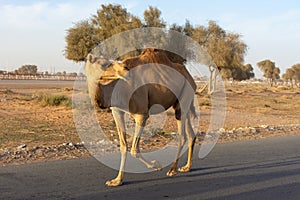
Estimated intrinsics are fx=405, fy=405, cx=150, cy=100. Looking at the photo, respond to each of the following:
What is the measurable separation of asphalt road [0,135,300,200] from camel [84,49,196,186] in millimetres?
385

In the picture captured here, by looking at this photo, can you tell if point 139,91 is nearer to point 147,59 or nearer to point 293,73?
point 147,59

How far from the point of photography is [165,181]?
691cm

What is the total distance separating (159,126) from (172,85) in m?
6.54

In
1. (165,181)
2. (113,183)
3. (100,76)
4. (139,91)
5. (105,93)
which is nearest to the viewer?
(100,76)

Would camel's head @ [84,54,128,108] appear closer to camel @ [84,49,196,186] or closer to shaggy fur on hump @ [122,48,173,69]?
camel @ [84,49,196,186]

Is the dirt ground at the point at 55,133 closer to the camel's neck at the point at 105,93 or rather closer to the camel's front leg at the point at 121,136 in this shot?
the camel's front leg at the point at 121,136

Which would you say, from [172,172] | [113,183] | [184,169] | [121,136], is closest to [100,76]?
[121,136]

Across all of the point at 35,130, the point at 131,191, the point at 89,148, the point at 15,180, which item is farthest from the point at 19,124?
the point at 131,191

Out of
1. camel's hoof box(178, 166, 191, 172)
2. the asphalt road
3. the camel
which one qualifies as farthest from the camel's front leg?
camel's hoof box(178, 166, 191, 172)

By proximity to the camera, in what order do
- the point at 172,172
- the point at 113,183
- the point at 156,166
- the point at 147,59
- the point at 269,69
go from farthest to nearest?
the point at 269,69, the point at 156,166, the point at 172,172, the point at 147,59, the point at 113,183

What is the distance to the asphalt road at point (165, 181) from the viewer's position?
→ 6.08m

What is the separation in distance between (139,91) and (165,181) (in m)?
1.61

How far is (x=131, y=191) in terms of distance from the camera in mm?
6223

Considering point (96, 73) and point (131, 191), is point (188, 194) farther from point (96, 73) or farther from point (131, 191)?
point (96, 73)
